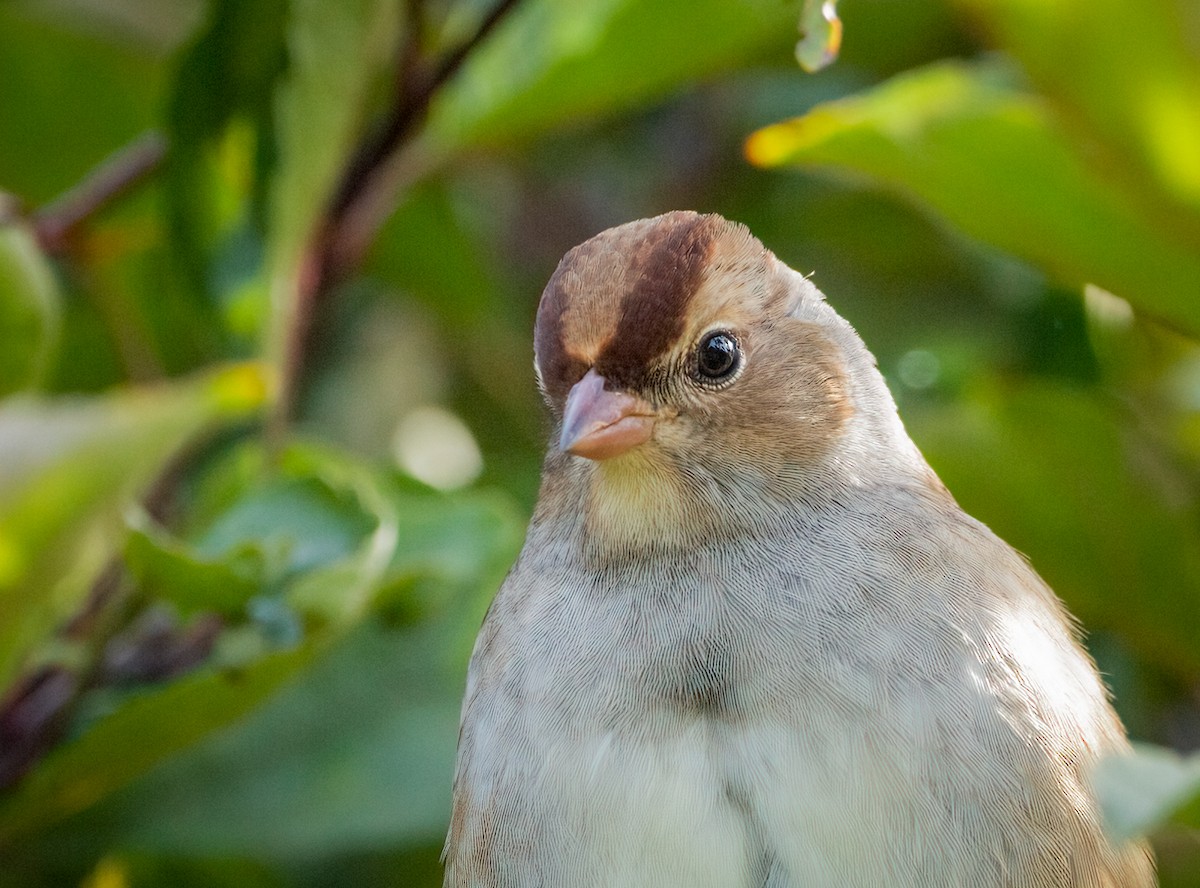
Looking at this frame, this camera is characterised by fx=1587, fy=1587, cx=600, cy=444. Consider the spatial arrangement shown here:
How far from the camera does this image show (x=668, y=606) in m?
2.37

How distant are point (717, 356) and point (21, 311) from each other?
3.46ft

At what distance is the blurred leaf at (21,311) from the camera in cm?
236

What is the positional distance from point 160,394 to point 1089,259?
1.36 m

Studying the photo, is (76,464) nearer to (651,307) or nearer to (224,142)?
(651,307)

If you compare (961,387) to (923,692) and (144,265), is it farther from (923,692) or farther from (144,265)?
(144,265)

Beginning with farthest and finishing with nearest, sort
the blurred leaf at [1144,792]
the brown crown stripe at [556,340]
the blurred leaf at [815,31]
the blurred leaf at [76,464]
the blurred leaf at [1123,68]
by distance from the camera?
1. the brown crown stripe at [556,340]
2. the blurred leaf at [1123,68]
3. the blurred leaf at [815,31]
4. the blurred leaf at [76,464]
5. the blurred leaf at [1144,792]

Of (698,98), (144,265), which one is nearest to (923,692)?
(144,265)

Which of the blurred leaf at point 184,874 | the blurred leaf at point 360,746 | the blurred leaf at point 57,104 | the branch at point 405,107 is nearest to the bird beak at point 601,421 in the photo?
the blurred leaf at point 360,746

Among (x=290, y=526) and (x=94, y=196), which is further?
(x=94, y=196)

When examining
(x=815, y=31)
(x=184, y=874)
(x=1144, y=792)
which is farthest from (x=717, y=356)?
(x=184, y=874)

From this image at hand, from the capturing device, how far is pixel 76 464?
5.74 ft

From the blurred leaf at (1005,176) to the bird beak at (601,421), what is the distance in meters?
0.41

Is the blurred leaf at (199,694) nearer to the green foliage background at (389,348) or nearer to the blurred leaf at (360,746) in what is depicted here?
the green foliage background at (389,348)

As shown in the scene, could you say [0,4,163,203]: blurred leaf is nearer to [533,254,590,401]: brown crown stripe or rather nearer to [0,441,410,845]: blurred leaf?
[0,441,410,845]: blurred leaf
